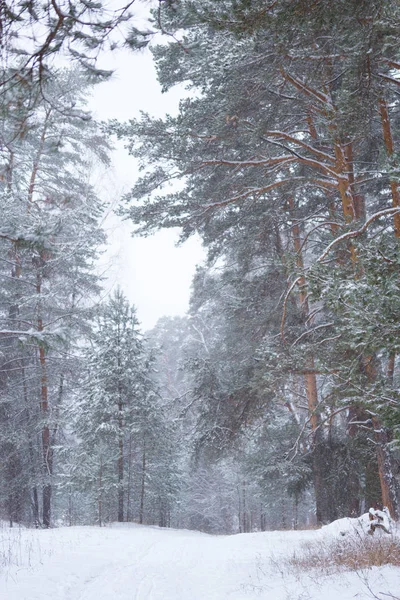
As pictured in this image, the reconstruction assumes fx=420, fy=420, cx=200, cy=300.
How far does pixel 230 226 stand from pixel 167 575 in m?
7.86

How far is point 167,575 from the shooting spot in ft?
23.0

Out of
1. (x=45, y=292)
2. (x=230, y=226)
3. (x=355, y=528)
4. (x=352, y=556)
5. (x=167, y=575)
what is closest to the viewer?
(x=352, y=556)

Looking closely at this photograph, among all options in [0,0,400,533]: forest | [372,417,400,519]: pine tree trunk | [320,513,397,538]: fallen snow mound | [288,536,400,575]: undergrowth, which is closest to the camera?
[0,0,400,533]: forest

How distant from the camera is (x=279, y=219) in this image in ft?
36.9

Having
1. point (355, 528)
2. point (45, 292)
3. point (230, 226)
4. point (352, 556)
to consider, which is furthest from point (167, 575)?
point (45, 292)

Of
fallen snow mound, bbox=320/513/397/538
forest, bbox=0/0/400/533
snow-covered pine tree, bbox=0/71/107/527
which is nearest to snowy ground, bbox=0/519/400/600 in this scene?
fallen snow mound, bbox=320/513/397/538

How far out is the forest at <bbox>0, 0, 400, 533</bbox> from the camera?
4.51m

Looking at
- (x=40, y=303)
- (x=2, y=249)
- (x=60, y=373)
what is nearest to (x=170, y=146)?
(x=2, y=249)

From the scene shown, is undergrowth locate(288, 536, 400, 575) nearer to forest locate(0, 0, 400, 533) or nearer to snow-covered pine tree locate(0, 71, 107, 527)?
forest locate(0, 0, 400, 533)

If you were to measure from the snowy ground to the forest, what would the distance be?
1.72m

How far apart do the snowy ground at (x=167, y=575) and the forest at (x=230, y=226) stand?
172cm

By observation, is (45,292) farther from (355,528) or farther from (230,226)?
(355,528)

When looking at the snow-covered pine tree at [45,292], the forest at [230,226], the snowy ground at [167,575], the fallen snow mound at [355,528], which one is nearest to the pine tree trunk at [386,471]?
the forest at [230,226]

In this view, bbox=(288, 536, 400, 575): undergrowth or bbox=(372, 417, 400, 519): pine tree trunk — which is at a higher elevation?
bbox=(372, 417, 400, 519): pine tree trunk
